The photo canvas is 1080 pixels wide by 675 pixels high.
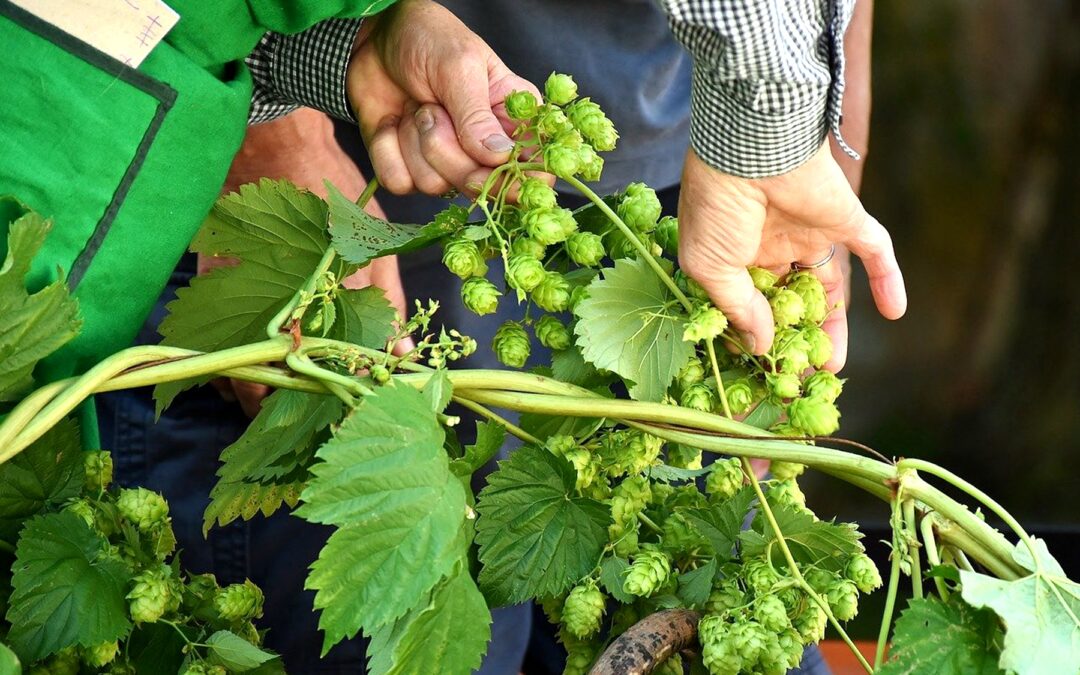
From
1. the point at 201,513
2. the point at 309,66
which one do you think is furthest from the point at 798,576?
the point at 201,513

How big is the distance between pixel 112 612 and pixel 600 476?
0.85 ft

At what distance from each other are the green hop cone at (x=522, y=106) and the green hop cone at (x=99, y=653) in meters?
0.35

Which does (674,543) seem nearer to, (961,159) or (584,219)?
(584,219)

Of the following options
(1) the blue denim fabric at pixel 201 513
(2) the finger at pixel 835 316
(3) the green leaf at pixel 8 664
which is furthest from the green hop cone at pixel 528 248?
(1) the blue denim fabric at pixel 201 513

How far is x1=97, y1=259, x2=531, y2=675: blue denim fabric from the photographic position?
1.18 m

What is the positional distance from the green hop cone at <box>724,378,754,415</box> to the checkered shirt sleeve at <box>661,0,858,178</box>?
0.42 ft

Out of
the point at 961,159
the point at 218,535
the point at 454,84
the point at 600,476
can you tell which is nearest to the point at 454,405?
the point at 218,535

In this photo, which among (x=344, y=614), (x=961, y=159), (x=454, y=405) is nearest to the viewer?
(x=344, y=614)

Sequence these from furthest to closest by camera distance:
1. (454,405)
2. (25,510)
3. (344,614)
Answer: (454,405), (25,510), (344,614)

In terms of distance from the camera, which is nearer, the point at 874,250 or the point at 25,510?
the point at 25,510

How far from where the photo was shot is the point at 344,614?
1.54 ft

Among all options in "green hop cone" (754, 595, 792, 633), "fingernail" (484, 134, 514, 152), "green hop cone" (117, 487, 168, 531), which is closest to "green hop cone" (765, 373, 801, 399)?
"green hop cone" (754, 595, 792, 633)

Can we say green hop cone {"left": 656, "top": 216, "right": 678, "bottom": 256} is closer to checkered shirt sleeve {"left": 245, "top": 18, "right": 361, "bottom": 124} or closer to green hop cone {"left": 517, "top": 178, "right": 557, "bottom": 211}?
green hop cone {"left": 517, "top": 178, "right": 557, "bottom": 211}

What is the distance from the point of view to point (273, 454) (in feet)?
2.05
